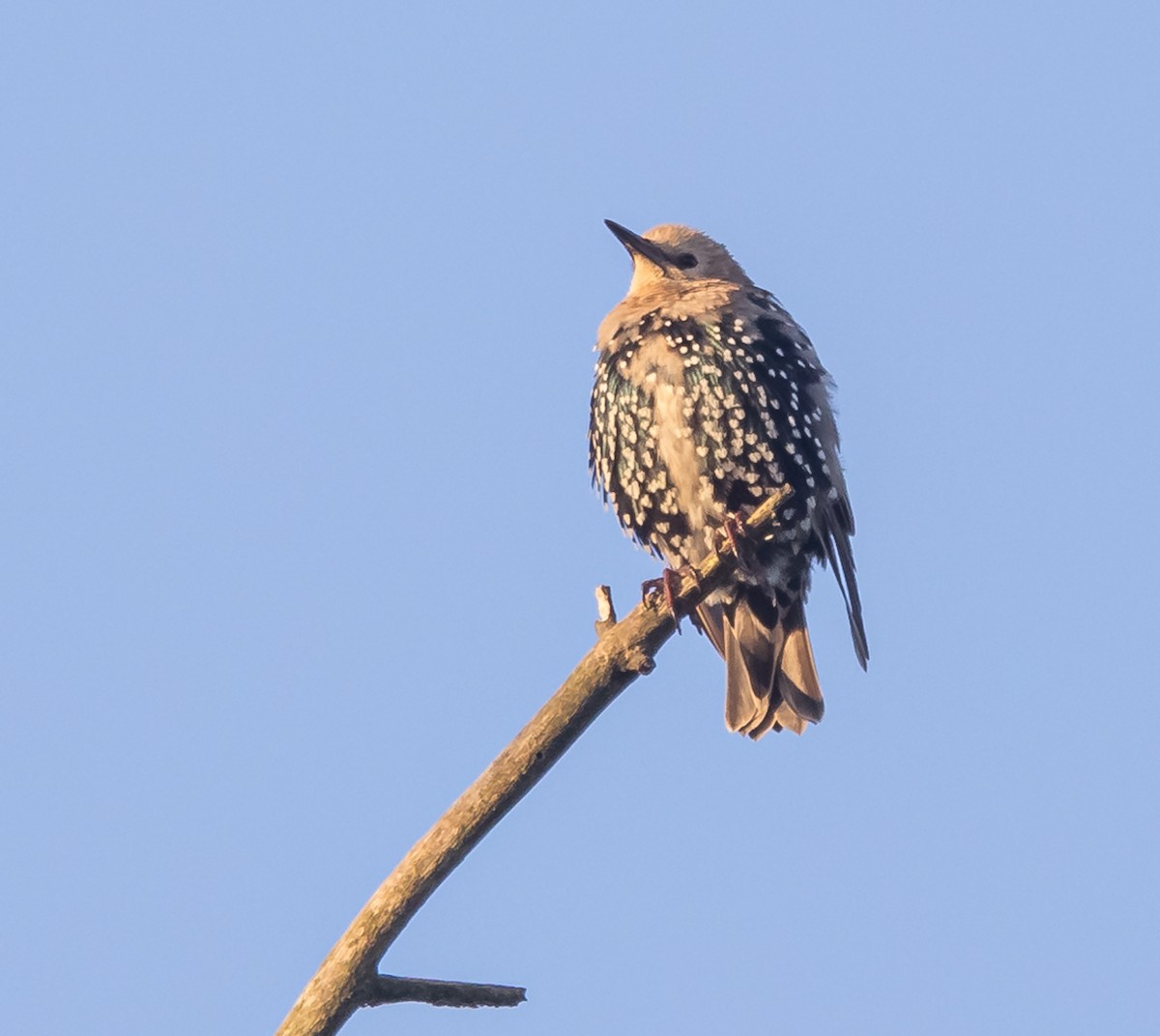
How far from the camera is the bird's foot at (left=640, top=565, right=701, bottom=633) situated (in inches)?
195

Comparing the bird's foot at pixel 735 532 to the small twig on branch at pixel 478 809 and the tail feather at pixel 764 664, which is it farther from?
the small twig on branch at pixel 478 809

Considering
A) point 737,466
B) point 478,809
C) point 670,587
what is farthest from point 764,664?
point 478,809

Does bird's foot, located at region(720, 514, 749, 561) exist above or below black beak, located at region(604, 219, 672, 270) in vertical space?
below

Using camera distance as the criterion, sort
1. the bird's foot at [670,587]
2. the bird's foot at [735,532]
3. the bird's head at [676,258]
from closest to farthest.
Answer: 1. the bird's foot at [670,587]
2. the bird's foot at [735,532]
3. the bird's head at [676,258]

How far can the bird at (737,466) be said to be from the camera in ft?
21.6

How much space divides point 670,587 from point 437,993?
1.56 m

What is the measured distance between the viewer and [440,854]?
423 centimetres

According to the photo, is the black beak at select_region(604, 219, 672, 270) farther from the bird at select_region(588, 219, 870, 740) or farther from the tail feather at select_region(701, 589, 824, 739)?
the tail feather at select_region(701, 589, 824, 739)

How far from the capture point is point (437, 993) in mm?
4062

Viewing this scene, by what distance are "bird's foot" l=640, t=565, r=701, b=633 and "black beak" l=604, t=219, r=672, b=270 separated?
2360 millimetres

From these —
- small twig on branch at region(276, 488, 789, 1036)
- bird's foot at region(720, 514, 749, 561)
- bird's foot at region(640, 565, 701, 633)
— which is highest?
bird's foot at region(720, 514, 749, 561)

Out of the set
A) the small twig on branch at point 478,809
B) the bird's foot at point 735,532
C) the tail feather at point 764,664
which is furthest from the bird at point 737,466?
the small twig on branch at point 478,809

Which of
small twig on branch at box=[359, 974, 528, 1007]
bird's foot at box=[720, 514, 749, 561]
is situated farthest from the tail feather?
small twig on branch at box=[359, 974, 528, 1007]

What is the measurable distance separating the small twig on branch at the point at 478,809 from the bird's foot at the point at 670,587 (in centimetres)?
3
